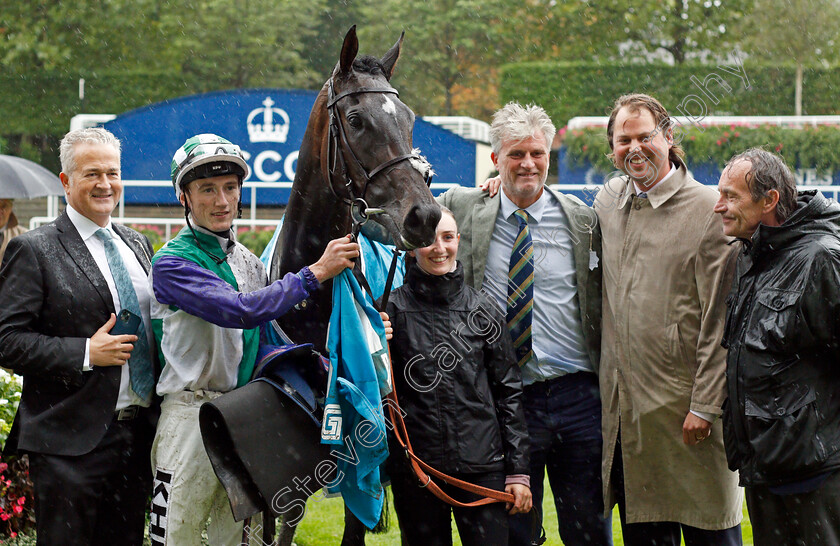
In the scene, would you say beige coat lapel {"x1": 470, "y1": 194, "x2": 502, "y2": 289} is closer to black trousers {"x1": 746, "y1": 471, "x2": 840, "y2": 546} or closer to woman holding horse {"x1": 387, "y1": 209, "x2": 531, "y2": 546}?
woman holding horse {"x1": 387, "y1": 209, "x2": 531, "y2": 546}

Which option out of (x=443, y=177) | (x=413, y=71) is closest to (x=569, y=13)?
(x=413, y=71)

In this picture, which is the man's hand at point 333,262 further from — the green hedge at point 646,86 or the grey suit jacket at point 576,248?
the green hedge at point 646,86

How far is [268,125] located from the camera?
1357 cm

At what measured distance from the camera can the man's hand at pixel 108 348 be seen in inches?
114

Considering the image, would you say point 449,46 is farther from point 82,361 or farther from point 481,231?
point 82,361

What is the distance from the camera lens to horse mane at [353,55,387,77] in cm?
301

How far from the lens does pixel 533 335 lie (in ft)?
11.3

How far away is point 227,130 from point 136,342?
1133 centimetres

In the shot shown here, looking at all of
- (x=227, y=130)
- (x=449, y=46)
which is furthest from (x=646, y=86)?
(x=227, y=130)

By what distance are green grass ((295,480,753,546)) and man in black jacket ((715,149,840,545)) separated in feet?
7.18

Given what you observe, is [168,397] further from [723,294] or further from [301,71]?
[301,71]

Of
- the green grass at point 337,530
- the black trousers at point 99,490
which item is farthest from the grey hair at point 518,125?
the green grass at point 337,530

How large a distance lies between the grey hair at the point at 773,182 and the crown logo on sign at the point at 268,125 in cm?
1112

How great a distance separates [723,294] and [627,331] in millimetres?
382
